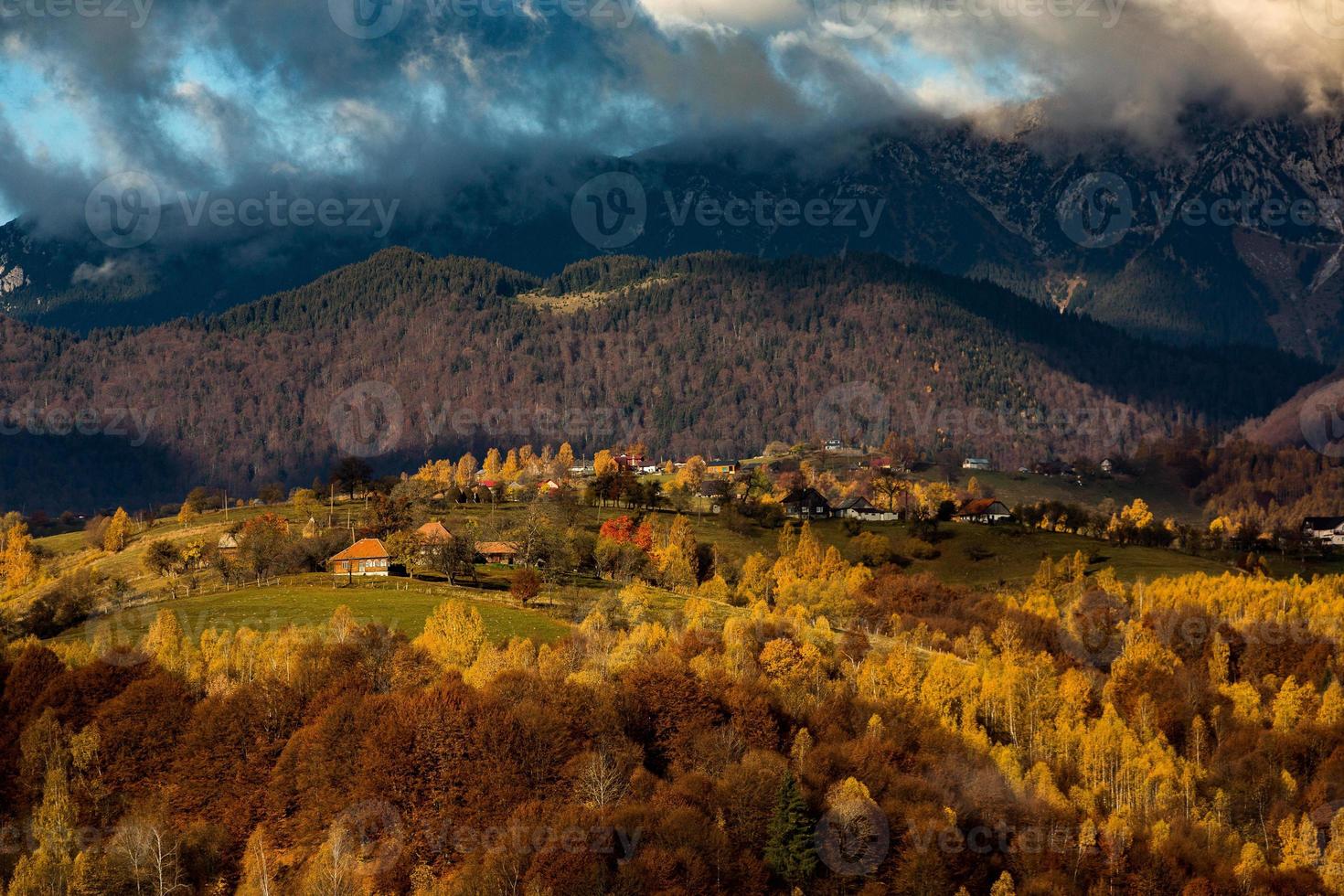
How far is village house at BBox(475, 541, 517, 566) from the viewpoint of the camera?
6009 inches

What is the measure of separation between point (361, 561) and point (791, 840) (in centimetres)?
6260

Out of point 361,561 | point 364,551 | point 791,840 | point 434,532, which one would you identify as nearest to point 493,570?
point 434,532

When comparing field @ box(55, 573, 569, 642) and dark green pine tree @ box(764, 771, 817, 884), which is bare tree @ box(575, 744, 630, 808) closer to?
dark green pine tree @ box(764, 771, 817, 884)

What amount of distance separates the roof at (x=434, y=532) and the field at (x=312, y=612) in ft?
47.9

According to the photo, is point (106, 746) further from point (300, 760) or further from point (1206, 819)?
point (1206, 819)

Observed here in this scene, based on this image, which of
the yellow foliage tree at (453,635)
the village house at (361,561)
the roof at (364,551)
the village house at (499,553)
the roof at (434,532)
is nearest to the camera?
the yellow foliage tree at (453,635)

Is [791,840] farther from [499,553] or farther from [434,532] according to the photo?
[434,532]

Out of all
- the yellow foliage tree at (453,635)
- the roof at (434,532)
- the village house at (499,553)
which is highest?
the roof at (434,532)

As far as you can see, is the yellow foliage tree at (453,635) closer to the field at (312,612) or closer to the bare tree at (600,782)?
the field at (312,612)

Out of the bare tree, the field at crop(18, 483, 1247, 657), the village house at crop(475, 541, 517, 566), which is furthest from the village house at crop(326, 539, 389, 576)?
the bare tree

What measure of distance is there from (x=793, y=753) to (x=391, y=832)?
95.6 feet

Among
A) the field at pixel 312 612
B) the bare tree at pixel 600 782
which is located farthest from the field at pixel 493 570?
the bare tree at pixel 600 782

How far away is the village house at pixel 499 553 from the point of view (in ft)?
501

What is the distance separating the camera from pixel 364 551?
5541 inches
